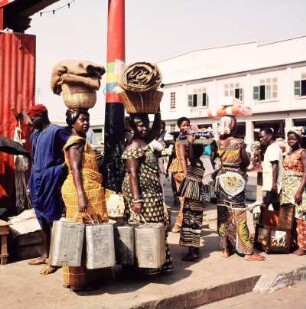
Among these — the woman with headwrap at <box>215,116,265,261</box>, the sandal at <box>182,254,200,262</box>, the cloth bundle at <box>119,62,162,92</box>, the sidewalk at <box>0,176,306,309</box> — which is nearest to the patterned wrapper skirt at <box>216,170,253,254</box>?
the woman with headwrap at <box>215,116,265,261</box>

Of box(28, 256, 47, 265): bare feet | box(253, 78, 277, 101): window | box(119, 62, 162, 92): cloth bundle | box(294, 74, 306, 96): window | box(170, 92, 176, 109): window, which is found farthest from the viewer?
box(170, 92, 176, 109): window

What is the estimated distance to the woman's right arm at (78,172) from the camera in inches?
151

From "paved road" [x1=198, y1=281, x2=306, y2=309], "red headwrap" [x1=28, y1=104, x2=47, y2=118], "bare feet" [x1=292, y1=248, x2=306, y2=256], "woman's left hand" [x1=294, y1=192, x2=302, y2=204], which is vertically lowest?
"paved road" [x1=198, y1=281, x2=306, y2=309]

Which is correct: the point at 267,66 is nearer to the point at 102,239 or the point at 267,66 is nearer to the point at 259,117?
the point at 259,117

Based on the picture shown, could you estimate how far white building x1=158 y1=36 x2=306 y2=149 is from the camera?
27.2 meters

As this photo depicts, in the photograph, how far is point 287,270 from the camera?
4.78m

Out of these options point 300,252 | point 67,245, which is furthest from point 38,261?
point 300,252

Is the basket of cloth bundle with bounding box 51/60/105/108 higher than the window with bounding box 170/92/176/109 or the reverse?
the reverse

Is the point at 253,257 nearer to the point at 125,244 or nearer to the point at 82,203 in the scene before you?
the point at 125,244

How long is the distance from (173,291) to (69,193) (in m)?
1.31

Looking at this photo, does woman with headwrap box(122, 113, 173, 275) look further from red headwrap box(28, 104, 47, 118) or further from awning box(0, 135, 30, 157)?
awning box(0, 135, 30, 157)

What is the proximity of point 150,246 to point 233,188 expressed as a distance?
163 centimetres

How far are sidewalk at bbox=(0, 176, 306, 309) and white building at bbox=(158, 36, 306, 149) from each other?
70.1 ft

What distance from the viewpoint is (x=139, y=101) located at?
14.7 feet
